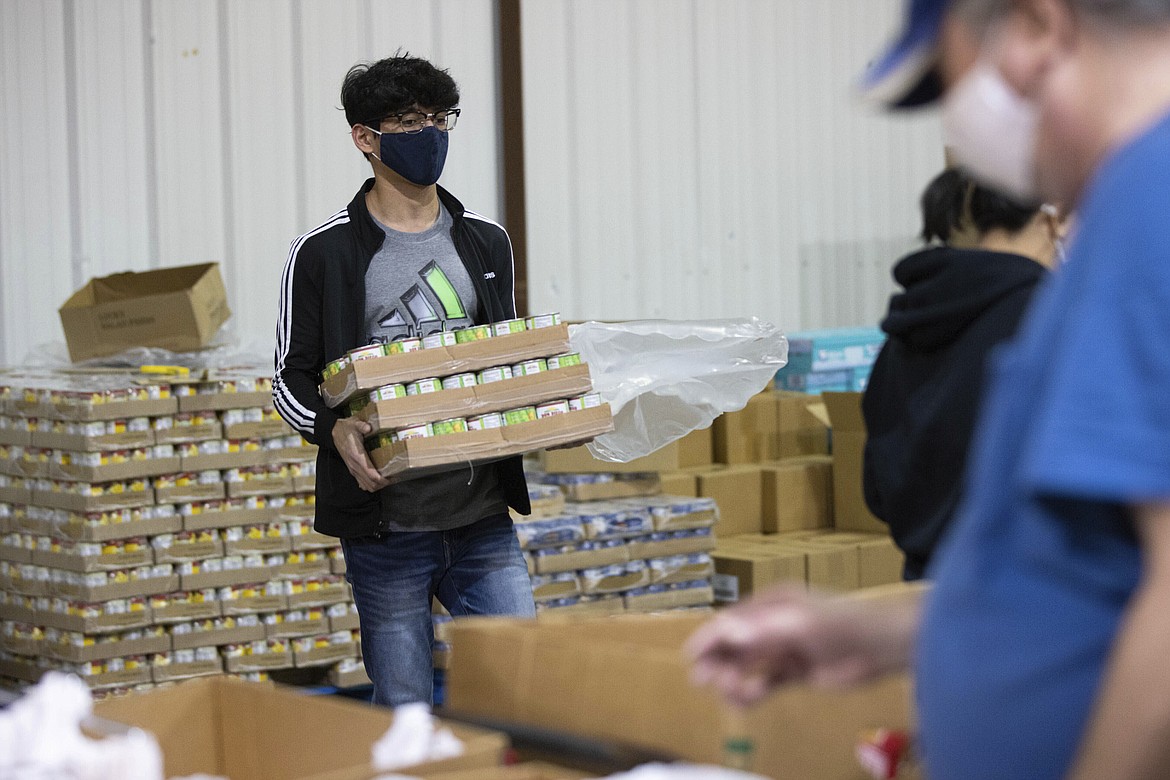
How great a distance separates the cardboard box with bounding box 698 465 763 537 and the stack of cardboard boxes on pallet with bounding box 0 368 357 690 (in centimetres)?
183

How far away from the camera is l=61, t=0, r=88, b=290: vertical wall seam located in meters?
6.52

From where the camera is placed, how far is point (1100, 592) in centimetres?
96

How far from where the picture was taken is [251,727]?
1959 mm

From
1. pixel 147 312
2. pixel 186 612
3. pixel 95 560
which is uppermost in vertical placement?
pixel 147 312

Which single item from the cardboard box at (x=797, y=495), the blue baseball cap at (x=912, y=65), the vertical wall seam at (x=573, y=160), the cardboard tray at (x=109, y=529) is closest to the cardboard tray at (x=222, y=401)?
the cardboard tray at (x=109, y=529)

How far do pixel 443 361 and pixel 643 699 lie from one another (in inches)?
71.2

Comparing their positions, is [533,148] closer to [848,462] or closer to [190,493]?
[848,462]

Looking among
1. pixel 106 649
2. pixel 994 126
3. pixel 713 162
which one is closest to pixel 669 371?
pixel 106 649

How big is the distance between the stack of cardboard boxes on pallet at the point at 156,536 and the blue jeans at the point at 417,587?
6.99 feet

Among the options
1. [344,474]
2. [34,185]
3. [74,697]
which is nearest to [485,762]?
[74,697]

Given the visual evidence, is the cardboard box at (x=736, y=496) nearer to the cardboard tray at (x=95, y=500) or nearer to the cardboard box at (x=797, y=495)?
the cardboard box at (x=797, y=495)

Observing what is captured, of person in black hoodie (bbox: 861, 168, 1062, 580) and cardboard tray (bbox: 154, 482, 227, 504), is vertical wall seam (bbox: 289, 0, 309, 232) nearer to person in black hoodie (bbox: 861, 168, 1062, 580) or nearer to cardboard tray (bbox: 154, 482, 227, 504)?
cardboard tray (bbox: 154, 482, 227, 504)

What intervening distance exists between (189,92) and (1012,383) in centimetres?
639

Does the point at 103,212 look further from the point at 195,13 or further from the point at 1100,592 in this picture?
the point at 1100,592
